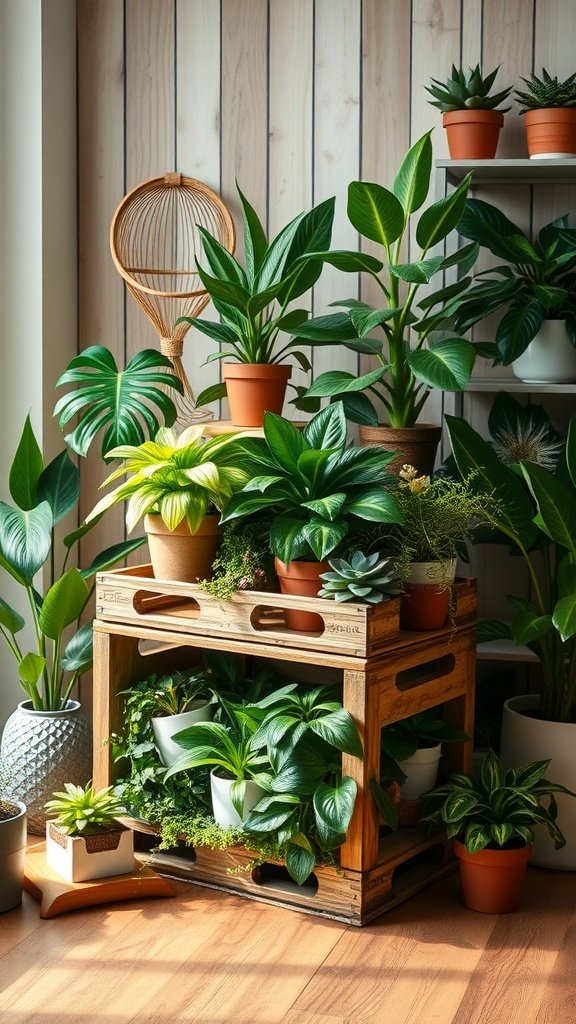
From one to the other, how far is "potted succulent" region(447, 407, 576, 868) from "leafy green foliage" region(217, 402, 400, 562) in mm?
291

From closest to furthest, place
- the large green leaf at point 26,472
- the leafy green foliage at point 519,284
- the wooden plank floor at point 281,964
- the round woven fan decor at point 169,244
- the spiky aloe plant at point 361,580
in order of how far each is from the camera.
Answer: the wooden plank floor at point 281,964
the spiky aloe plant at point 361,580
the leafy green foliage at point 519,284
the large green leaf at point 26,472
the round woven fan decor at point 169,244

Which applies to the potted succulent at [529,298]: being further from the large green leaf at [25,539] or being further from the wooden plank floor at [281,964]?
the wooden plank floor at [281,964]

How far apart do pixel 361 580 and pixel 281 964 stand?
0.77 meters

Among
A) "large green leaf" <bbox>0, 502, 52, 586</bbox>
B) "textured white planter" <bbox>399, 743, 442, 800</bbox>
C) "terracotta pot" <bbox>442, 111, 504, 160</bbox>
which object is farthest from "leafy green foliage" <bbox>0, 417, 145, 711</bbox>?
"terracotta pot" <bbox>442, 111, 504, 160</bbox>

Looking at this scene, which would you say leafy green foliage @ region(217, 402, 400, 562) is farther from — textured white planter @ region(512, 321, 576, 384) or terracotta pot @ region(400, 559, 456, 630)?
textured white planter @ region(512, 321, 576, 384)

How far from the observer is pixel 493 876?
258 cm

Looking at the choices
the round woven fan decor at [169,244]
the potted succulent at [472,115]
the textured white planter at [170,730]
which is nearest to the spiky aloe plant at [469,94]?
the potted succulent at [472,115]

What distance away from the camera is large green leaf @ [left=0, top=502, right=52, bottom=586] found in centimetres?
297

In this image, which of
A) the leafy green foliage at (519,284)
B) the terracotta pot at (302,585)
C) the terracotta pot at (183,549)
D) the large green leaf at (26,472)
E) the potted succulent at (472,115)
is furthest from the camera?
the large green leaf at (26,472)

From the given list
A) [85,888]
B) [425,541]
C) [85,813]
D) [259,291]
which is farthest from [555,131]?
[85,888]

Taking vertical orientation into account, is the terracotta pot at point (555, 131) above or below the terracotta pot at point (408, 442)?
above

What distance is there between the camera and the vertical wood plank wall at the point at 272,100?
3.16 m

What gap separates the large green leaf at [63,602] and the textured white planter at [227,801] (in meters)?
0.59

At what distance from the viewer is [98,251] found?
3605mm
